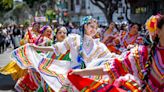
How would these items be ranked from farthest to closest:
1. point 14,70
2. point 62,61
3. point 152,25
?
point 14,70, point 62,61, point 152,25

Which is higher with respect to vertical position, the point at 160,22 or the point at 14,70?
the point at 160,22

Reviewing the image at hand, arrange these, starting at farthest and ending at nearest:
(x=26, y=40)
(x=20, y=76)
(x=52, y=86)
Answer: (x=26, y=40) → (x=20, y=76) → (x=52, y=86)

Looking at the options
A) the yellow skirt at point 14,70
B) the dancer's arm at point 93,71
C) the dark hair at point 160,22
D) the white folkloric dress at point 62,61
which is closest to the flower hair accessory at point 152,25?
the dark hair at point 160,22

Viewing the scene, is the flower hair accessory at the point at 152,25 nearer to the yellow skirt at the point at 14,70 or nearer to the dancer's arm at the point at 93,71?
the dancer's arm at the point at 93,71

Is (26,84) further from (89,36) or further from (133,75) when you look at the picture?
(133,75)

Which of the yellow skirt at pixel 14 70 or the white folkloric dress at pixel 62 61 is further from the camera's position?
the yellow skirt at pixel 14 70

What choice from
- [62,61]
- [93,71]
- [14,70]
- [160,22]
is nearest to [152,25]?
[160,22]

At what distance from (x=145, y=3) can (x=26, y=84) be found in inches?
925

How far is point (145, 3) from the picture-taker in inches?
1184

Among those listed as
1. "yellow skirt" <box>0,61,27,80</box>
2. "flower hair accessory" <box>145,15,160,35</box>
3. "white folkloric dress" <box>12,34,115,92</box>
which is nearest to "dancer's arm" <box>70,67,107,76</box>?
"flower hair accessory" <box>145,15,160,35</box>

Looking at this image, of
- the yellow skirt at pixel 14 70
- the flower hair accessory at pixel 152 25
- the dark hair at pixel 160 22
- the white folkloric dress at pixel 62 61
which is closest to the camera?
the dark hair at pixel 160 22

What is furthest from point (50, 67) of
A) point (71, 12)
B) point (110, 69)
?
point (71, 12)

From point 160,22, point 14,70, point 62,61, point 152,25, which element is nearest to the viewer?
point 160,22

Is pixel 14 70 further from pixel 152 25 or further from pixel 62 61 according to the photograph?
pixel 152 25
